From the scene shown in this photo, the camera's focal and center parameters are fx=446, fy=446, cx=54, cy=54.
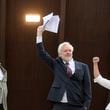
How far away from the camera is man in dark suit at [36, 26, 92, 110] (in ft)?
17.9

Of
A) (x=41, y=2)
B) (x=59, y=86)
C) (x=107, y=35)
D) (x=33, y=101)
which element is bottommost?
(x=33, y=101)

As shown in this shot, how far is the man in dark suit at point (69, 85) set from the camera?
17.9ft

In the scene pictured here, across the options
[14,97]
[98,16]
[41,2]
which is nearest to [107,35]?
[98,16]

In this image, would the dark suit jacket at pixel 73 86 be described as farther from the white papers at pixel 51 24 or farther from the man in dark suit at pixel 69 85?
the white papers at pixel 51 24

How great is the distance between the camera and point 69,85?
216 inches

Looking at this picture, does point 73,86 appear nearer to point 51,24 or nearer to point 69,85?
point 69,85

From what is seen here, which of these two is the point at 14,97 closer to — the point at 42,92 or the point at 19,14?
the point at 42,92

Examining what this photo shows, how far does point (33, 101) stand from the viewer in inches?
297

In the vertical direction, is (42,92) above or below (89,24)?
below

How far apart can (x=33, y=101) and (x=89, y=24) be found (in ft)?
5.26

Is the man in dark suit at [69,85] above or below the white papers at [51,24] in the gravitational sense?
below

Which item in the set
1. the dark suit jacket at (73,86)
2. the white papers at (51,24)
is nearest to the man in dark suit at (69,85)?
the dark suit jacket at (73,86)

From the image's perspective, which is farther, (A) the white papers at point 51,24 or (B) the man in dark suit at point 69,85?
(A) the white papers at point 51,24

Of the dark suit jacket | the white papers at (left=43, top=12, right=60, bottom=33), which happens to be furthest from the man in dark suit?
the white papers at (left=43, top=12, right=60, bottom=33)
